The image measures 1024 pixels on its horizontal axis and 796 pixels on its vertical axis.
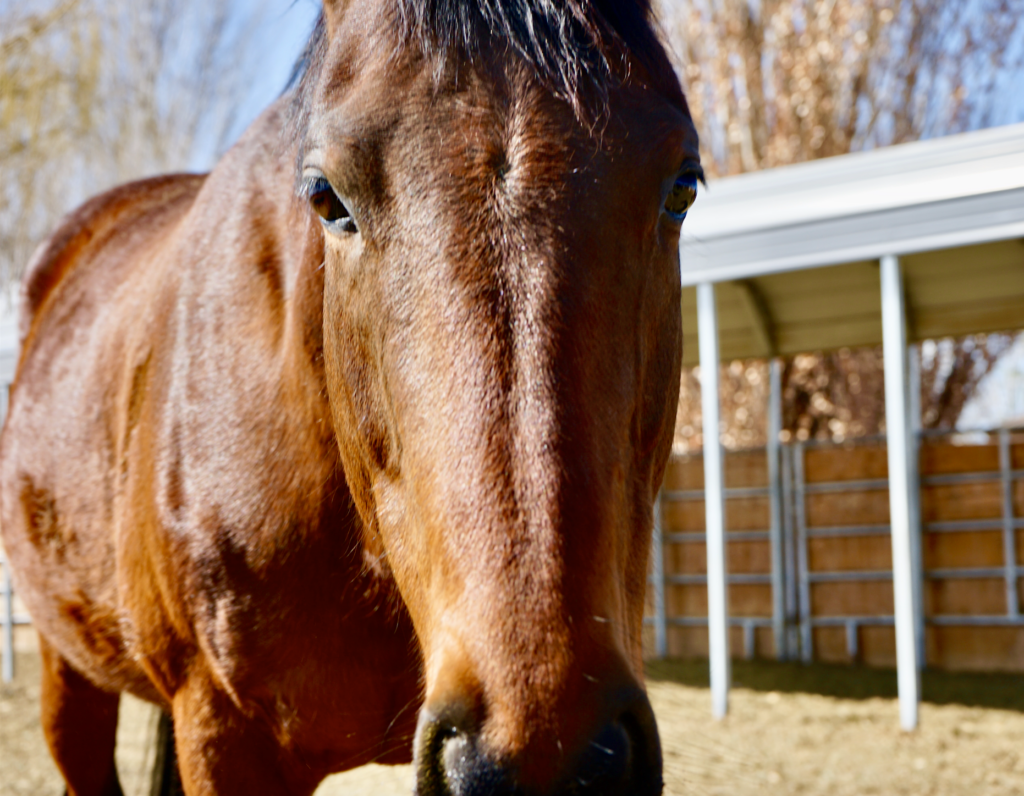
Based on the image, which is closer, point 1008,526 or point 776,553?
point 1008,526

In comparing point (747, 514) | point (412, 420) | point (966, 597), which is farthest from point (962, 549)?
point (412, 420)

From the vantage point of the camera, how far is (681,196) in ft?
4.97

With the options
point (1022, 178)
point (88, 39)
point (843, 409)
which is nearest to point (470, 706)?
point (1022, 178)

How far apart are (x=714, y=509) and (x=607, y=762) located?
16.8 ft

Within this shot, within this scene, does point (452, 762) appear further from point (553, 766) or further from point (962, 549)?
point (962, 549)

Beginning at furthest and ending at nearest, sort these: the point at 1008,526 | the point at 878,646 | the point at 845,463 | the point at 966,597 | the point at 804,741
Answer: the point at 845,463 → the point at 878,646 → the point at 966,597 → the point at 1008,526 → the point at 804,741

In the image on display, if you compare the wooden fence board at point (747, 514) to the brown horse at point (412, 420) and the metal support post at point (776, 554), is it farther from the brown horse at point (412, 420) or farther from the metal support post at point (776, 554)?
the brown horse at point (412, 420)

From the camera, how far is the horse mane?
1323 millimetres

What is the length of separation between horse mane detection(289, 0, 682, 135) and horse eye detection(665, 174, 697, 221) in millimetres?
208

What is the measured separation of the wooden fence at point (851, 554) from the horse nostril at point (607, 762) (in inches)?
270

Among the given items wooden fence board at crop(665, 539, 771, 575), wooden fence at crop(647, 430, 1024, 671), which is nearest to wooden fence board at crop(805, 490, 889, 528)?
wooden fence at crop(647, 430, 1024, 671)

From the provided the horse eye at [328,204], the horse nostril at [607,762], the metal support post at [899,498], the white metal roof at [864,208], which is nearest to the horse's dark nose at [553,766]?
the horse nostril at [607,762]

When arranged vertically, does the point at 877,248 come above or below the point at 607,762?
above

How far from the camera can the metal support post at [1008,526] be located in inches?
300
